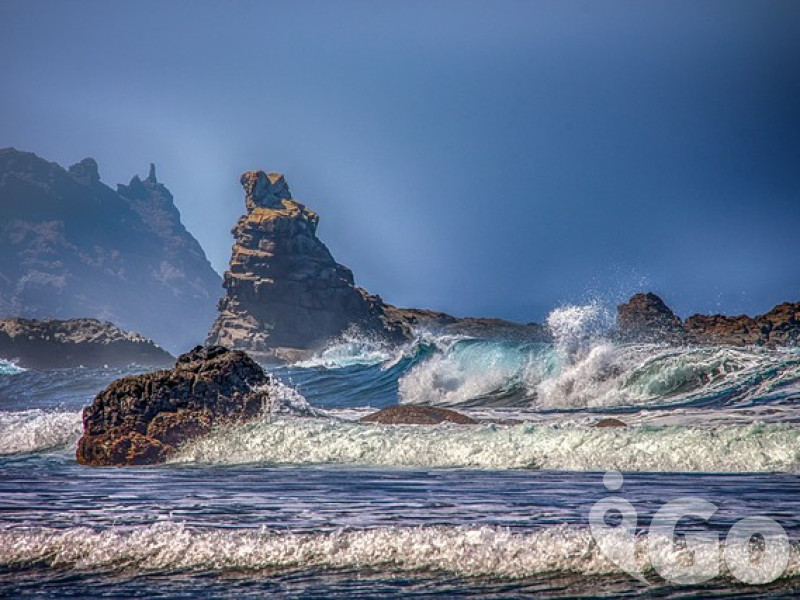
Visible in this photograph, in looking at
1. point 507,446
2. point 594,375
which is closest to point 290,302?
point 594,375

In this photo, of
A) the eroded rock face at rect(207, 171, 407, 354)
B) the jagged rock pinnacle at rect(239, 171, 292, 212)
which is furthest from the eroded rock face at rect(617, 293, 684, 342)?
the jagged rock pinnacle at rect(239, 171, 292, 212)

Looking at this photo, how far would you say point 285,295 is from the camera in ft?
388

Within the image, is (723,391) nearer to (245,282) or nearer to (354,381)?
(354,381)

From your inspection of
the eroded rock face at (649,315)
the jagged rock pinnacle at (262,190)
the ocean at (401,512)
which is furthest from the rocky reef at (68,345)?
the ocean at (401,512)

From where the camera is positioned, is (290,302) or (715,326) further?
(290,302)

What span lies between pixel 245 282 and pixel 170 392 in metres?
107

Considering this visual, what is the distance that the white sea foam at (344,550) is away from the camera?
17.9 ft

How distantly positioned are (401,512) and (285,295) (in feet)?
369

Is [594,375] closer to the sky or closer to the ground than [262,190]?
closer to the ground

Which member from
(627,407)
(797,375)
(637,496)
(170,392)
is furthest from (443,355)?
(637,496)

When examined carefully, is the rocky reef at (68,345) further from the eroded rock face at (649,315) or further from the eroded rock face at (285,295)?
the eroded rock face at (649,315)

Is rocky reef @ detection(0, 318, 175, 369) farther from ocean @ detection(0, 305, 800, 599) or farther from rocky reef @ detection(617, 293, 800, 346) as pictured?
ocean @ detection(0, 305, 800, 599)

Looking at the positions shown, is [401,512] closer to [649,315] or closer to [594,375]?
[594,375]

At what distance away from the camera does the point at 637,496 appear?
793 centimetres
